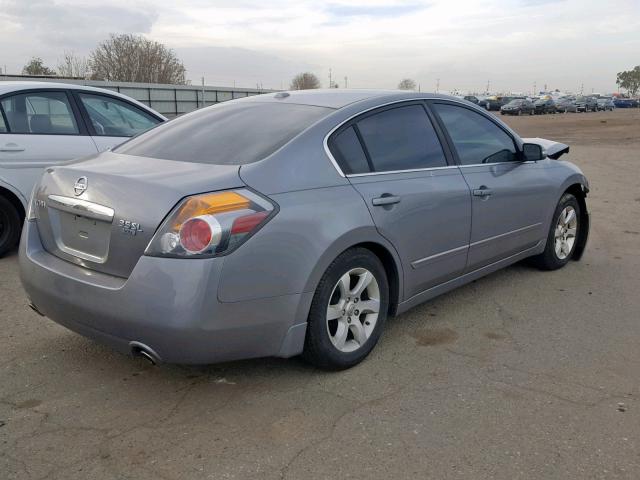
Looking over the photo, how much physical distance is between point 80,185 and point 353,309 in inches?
63.4

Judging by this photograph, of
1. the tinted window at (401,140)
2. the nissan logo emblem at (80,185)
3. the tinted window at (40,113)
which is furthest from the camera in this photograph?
the tinted window at (40,113)

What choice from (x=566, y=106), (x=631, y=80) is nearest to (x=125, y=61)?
(x=566, y=106)

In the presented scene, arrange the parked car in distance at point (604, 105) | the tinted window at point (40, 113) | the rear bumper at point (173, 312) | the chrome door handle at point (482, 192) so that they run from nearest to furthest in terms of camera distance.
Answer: the rear bumper at point (173, 312)
the chrome door handle at point (482, 192)
the tinted window at point (40, 113)
the parked car in distance at point (604, 105)

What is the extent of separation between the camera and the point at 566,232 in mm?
5668

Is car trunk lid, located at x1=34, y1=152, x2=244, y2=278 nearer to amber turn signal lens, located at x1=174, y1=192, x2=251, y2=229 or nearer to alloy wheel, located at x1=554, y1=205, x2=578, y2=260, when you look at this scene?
amber turn signal lens, located at x1=174, y1=192, x2=251, y2=229

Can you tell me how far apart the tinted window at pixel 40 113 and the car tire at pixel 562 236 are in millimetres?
4602

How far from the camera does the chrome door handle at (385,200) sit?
3.53m

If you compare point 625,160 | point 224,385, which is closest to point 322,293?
point 224,385

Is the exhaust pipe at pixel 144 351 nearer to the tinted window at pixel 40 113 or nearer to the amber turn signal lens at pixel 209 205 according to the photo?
the amber turn signal lens at pixel 209 205

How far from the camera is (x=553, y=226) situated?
5.39 meters

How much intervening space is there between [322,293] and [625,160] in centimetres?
1514

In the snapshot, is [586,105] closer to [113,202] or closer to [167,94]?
[167,94]

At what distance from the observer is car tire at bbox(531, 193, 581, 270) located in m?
5.43

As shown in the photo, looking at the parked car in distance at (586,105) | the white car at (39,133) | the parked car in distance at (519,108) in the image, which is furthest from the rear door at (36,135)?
the parked car in distance at (586,105)
